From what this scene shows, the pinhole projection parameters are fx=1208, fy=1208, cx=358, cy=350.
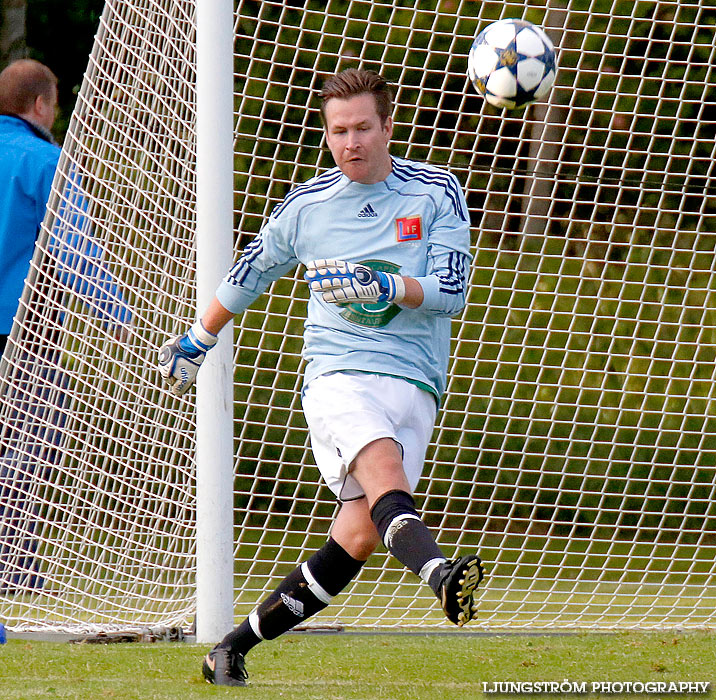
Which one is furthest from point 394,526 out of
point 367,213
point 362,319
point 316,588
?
point 367,213

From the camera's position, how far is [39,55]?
37.4ft

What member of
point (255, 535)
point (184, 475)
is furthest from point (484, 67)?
point (255, 535)

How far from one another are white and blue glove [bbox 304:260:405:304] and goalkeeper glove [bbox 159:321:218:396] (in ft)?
1.71

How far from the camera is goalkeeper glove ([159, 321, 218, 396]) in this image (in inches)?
130

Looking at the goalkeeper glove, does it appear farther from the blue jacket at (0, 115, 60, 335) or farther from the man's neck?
the man's neck

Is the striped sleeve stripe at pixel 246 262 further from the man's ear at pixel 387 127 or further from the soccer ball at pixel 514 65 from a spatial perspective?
the soccer ball at pixel 514 65

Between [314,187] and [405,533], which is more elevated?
[314,187]

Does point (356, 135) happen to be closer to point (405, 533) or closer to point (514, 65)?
point (514, 65)

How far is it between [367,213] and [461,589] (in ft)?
3.53

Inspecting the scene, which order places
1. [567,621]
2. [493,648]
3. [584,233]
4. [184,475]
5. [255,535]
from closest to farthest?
[493,648] → [184,475] → [567,621] → [584,233] → [255,535]

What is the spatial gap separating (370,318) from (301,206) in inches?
14.4

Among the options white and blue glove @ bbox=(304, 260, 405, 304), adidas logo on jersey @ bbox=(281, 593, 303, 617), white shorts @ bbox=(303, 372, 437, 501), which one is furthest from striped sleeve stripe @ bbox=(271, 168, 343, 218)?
adidas logo on jersey @ bbox=(281, 593, 303, 617)

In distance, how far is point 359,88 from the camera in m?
3.09

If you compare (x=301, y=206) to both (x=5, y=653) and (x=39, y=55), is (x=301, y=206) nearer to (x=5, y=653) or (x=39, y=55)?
(x=5, y=653)
